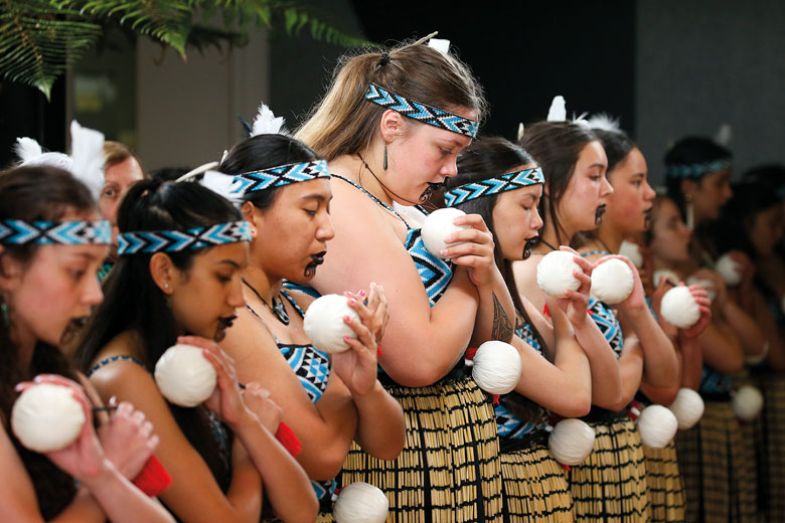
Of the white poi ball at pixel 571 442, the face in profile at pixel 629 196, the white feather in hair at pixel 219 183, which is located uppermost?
the white feather in hair at pixel 219 183

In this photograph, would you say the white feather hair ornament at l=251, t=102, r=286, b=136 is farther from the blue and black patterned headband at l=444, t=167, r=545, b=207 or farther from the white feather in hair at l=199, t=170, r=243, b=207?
the blue and black patterned headband at l=444, t=167, r=545, b=207

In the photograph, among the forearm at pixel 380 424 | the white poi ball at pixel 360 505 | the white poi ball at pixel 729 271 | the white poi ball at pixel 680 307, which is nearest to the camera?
the forearm at pixel 380 424

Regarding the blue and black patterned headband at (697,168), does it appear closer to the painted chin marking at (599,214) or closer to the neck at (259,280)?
the painted chin marking at (599,214)

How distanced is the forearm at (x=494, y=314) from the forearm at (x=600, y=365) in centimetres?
41

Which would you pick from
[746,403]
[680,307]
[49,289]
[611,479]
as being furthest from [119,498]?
[746,403]

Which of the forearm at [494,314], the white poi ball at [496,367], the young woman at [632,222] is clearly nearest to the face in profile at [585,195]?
the young woman at [632,222]

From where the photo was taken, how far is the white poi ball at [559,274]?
304 cm

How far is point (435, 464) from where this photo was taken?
2.61 metres

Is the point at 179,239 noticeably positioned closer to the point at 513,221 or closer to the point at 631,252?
the point at 513,221

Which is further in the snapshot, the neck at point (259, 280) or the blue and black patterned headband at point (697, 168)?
the blue and black patterned headband at point (697, 168)

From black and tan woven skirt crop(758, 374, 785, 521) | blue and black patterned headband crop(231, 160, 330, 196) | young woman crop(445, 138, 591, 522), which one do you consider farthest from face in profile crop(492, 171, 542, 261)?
black and tan woven skirt crop(758, 374, 785, 521)

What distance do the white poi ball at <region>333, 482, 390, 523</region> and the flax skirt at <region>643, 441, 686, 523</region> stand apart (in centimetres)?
162

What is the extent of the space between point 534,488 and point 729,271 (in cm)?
226

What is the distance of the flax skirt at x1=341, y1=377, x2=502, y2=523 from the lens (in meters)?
2.59
